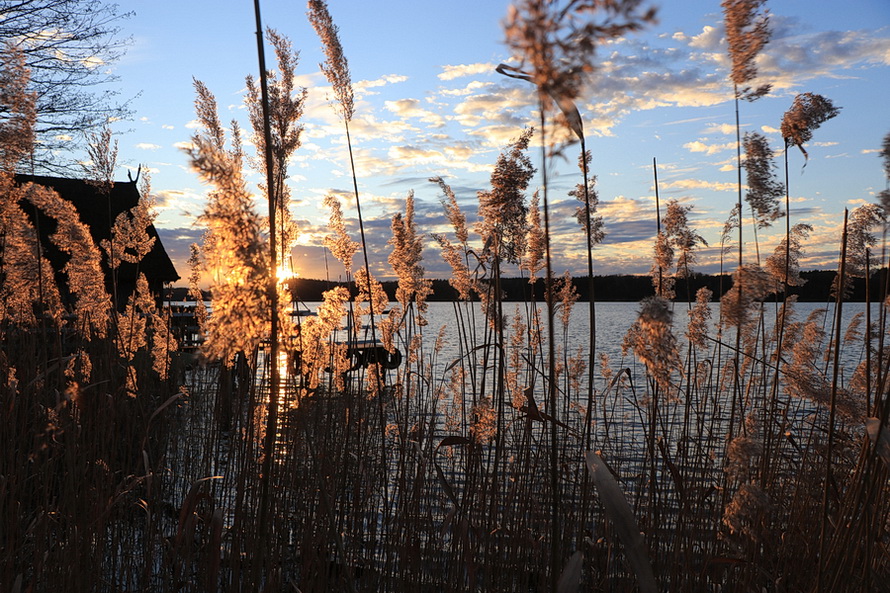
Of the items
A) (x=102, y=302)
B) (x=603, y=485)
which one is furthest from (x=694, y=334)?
(x=102, y=302)

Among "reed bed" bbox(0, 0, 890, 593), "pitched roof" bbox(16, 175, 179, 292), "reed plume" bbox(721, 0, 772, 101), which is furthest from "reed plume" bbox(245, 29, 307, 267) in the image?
"pitched roof" bbox(16, 175, 179, 292)

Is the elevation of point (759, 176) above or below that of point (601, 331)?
above

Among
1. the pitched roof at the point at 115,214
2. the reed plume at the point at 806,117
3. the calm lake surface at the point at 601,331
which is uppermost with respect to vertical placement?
the pitched roof at the point at 115,214

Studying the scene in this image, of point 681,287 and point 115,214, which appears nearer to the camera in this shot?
point 681,287

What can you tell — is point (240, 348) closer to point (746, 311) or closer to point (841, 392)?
point (746, 311)

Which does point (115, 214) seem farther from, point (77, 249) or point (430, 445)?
point (430, 445)

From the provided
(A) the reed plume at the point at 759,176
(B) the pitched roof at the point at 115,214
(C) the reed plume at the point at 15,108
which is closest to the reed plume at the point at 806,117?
(A) the reed plume at the point at 759,176

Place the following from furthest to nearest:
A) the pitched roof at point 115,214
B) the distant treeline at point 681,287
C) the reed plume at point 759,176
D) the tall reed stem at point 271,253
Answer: the pitched roof at point 115,214
the distant treeline at point 681,287
the reed plume at point 759,176
the tall reed stem at point 271,253

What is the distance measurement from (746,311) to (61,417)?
2.46 m

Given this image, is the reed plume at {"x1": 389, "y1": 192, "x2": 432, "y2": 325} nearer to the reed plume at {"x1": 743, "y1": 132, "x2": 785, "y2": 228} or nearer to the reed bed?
the reed bed

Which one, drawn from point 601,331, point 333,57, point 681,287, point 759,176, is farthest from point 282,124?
point 601,331

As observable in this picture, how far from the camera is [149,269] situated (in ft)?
67.1

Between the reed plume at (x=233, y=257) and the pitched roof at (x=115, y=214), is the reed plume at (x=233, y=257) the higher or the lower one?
the lower one

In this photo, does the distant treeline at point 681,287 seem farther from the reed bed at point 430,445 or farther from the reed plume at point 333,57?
the reed plume at point 333,57
